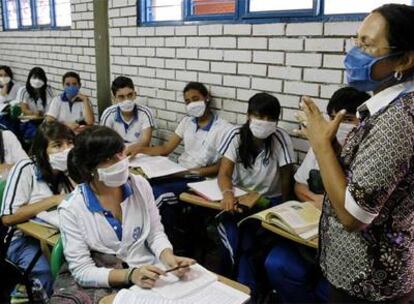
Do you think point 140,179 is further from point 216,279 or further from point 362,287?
point 362,287

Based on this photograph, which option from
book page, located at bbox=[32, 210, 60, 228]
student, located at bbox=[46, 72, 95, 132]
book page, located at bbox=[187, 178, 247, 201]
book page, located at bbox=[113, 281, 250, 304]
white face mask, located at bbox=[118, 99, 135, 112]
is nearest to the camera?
book page, located at bbox=[113, 281, 250, 304]

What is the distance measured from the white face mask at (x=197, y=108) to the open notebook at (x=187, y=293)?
6.25ft

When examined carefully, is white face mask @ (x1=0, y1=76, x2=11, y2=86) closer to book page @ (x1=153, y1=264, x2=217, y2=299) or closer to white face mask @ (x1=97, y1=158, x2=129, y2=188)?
white face mask @ (x1=97, y1=158, x2=129, y2=188)

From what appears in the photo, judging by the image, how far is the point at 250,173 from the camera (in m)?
2.72

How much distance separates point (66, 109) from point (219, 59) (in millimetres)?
2107

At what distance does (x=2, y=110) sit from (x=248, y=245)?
3.93 meters

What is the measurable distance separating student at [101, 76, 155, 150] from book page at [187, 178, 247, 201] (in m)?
1.16

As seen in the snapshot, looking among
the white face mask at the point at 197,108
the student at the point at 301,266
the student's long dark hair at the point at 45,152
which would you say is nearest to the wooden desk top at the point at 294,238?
the student at the point at 301,266

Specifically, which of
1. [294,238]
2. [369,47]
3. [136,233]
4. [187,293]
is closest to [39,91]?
[136,233]

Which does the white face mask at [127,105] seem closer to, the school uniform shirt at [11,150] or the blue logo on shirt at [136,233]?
the school uniform shirt at [11,150]

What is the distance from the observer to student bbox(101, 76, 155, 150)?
363 cm

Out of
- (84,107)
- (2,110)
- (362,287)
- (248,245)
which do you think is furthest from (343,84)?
(2,110)

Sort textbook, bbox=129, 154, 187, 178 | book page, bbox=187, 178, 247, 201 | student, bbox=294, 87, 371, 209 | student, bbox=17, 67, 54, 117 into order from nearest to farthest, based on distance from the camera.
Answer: student, bbox=294, 87, 371, 209 → book page, bbox=187, 178, 247, 201 → textbook, bbox=129, 154, 187, 178 → student, bbox=17, 67, 54, 117

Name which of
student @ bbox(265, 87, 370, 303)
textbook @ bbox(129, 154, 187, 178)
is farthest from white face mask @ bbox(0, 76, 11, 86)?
student @ bbox(265, 87, 370, 303)
